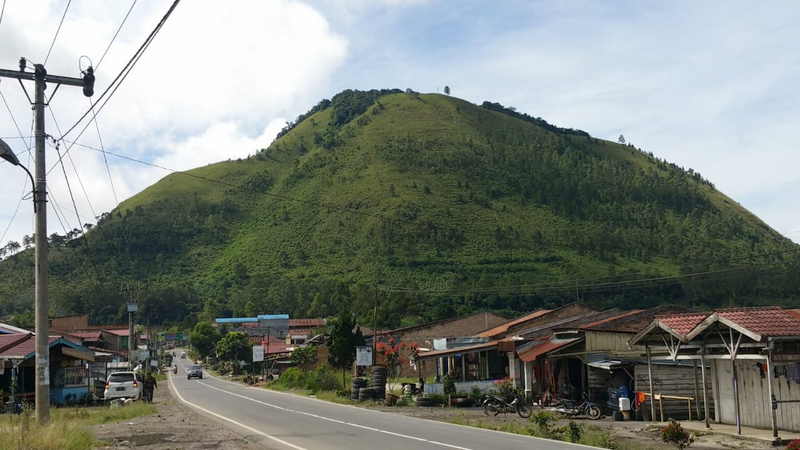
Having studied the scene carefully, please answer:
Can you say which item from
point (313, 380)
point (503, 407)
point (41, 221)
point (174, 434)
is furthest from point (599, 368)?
point (313, 380)

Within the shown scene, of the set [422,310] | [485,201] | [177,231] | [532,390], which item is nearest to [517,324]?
[532,390]

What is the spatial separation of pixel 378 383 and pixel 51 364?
622 inches

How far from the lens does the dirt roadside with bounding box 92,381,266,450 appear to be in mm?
18688

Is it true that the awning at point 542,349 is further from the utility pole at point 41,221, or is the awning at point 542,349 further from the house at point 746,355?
the utility pole at point 41,221

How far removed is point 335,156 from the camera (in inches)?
7313

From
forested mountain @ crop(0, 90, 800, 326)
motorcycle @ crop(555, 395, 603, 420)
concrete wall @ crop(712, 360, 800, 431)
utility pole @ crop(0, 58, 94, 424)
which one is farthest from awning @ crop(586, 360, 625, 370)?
forested mountain @ crop(0, 90, 800, 326)

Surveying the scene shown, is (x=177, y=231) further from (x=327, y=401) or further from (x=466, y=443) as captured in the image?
(x=466, y=443)

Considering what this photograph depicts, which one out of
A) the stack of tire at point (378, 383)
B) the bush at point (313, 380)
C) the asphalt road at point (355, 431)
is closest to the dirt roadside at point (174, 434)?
the asphalt road at point (355, 431)

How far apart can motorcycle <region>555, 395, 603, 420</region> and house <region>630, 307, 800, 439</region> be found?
8.39 feet

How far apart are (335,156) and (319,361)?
122 metres

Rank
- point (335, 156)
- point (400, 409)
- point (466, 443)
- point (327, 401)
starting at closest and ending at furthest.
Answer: point (466, 443), point (400, 409), point (327, 401), point (335, 156)

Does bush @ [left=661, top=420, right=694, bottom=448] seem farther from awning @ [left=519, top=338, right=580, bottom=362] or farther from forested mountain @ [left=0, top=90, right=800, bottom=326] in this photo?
forested mountain @ [left=0, top=90, right=800, bottom=326]

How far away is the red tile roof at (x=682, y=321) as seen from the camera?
2317 cm

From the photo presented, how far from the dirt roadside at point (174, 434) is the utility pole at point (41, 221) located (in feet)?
6.95
